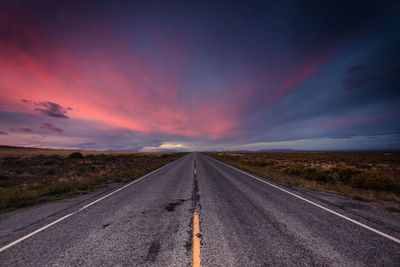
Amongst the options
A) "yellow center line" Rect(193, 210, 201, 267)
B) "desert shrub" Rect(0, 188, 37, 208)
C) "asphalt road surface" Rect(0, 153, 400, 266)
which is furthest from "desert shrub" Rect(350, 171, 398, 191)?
"desert shrub" Rect(0, 188, 37, 208)

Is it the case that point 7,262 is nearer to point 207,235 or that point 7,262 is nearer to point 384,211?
point 207,235

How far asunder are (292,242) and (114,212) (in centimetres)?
494

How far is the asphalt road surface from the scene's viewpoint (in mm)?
2598

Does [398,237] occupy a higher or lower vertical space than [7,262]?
lower

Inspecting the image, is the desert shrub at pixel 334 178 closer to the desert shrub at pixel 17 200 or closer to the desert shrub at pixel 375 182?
the desert shrub at pixel 375 182

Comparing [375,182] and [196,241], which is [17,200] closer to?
[196,241]

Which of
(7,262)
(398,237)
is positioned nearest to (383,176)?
(398,237)

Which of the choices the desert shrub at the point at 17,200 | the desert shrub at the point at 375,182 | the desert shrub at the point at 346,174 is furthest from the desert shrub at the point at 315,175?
the desert shrub at the point at 17,200

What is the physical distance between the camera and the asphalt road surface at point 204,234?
260cm

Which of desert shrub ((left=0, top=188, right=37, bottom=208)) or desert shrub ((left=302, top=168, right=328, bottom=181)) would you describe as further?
desert shrub ((left=302, top=168, right=328, bottom=181))

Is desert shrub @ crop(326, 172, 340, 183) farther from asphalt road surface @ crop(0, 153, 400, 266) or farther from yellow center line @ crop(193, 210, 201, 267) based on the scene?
yellow center line @ crop(193, 210, 201, 267)

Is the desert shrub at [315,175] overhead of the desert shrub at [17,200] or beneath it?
beneath

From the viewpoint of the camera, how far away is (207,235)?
3.30m

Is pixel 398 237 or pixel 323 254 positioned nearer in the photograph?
pixel 323 254
